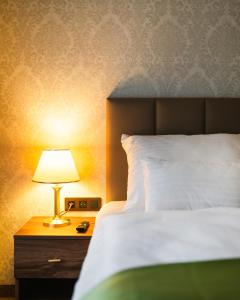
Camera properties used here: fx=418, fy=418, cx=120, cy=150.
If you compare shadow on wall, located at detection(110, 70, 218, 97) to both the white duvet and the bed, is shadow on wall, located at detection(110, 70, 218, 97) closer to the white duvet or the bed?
the bed

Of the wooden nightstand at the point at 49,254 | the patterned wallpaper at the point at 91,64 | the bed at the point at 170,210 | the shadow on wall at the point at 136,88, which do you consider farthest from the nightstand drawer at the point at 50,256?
the shadow on wall at the point at 136,88

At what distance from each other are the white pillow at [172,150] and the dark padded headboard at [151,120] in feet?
0.49

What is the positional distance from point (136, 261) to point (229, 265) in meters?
0.30

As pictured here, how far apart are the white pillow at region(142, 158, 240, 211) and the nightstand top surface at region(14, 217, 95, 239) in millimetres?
Answer: 461

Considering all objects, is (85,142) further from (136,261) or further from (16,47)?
(136,261)

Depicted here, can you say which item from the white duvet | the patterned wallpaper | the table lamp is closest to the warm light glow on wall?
the patterned wallpaper

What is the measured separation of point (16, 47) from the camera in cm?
274

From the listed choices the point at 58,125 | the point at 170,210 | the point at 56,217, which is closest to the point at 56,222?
the point at 56,217

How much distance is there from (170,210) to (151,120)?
734 mm

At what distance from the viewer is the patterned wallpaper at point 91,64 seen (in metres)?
2.72

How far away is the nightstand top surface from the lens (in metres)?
2.39

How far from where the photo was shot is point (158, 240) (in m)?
1.62

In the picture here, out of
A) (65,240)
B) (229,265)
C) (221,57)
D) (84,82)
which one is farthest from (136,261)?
(221,57)

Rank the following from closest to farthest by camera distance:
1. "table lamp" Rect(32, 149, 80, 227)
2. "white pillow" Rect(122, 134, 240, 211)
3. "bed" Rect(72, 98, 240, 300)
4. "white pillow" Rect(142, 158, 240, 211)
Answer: "bed" Rect(72, 98, 240, 300)
"white pillow" Rect(142, 158, 240, 211)
"white pillow" Rect(122, 134, 240, 211)
"table lamp" Rect(32, 149, 80, 227)
